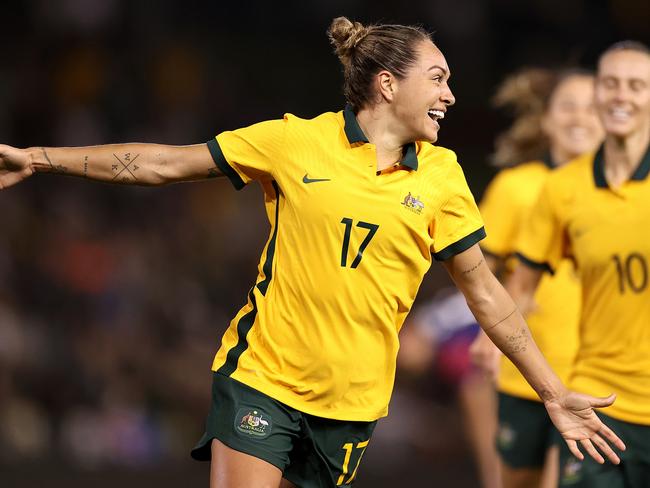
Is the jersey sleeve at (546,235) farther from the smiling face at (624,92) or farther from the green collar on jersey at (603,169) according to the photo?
the smiling face at (624,92)

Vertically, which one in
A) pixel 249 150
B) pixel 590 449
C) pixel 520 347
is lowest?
pixel 590 449

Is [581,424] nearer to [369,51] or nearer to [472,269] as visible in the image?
[472,269]

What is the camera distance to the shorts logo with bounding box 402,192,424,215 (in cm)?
385

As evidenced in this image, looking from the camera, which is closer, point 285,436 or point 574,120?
point 285,436

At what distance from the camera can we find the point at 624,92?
4898mm

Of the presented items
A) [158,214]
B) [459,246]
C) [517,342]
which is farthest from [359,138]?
[158,214]

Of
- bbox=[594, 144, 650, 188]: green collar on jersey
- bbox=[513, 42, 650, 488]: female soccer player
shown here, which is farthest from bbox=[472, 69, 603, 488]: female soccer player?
bbox=[594, 144, 650, 188]: green collar on jersey

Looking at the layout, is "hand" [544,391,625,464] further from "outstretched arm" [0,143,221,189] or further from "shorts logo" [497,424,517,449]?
"shorts logo" [497,424,517,449]

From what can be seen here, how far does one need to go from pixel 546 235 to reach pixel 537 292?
88 centimetres

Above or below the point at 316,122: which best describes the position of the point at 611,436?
below

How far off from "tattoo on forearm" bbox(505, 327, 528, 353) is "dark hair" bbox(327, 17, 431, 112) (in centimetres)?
88

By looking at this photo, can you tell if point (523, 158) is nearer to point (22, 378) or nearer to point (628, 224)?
point (628, 224)

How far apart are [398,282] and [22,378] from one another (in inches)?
239

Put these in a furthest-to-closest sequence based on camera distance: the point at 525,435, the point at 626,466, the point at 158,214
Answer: the point at 158,214
the point at 525,435
the point at 626,466
